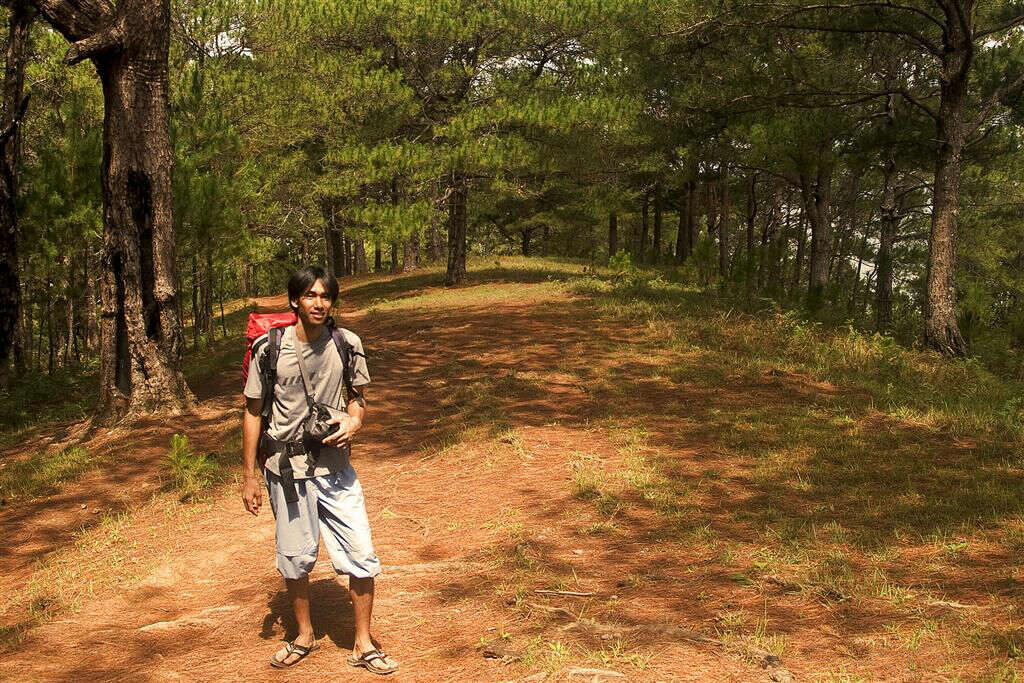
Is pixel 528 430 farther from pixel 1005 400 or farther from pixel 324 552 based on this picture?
pixel 1005 400

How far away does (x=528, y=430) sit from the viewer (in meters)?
7.21

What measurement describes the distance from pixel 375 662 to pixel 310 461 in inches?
40.2

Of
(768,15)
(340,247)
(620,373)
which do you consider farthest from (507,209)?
(620,373)

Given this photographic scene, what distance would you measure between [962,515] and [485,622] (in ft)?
11.1

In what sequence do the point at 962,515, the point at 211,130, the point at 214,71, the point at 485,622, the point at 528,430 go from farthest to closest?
the point at 214,71, the point at 211,130, the point at 528,430, the point at 962,515, the point at 485,622

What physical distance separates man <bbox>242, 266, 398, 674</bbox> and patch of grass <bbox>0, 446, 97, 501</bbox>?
4.56 m

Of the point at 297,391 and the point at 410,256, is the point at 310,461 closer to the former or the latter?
the point at 297,391


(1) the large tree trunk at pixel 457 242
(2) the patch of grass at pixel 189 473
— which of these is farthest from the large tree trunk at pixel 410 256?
(2) the patch of grass at pixel 189 473

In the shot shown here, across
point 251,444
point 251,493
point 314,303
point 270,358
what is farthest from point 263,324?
point 251,493

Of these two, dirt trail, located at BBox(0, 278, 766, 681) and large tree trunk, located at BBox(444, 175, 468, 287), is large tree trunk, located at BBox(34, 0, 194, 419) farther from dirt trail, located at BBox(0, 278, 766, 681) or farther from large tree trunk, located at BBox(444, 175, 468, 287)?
large tree trunk, located at BBox(444, 175, 468, 287)

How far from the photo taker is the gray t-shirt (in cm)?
342

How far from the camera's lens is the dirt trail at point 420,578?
3568mm

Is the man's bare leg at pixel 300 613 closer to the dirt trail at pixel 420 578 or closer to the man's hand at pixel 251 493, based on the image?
the dirt trail at pixel 420 578

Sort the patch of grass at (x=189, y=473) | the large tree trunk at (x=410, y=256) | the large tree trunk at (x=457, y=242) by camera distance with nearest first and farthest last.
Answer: the patch of grass at (x=189, y=473), the large tree trunk at (x=457, y=242), the large tree trunk at (x=410, y=256)
